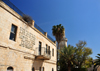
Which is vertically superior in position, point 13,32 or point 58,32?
point 58,32

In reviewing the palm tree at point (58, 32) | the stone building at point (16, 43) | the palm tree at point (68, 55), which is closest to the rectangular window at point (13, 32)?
the stone building at point (16, 43)

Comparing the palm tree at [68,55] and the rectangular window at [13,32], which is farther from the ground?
the rectangular window at [13,32]

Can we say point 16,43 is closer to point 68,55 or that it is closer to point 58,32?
point 68,55

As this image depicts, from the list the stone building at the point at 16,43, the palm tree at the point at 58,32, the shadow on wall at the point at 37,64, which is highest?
the palm tree at the point at 58,32

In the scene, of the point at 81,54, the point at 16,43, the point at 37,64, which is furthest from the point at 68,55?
the point at 16,43

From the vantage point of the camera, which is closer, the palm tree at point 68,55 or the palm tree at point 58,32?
the palm tree at point 68,55

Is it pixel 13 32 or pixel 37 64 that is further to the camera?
pixel 37 64

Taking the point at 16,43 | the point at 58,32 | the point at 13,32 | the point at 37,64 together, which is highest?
the point at 58,32

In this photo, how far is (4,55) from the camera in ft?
24.7

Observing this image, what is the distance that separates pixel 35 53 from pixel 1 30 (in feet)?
19.2

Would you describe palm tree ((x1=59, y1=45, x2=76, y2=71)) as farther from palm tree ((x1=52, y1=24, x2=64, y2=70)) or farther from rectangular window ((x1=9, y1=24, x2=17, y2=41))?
rectangular window ((x1=9, y1=24, x2=17, y2=41))

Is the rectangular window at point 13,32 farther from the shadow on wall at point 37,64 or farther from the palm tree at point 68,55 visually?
the palm tree at point 68,55

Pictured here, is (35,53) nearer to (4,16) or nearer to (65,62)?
(4,16)

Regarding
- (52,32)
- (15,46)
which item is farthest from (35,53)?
(52,32)
